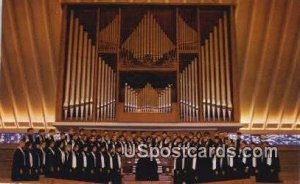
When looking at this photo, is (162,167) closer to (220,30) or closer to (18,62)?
(220,30)

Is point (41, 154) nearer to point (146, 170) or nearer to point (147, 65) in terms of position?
point (146, 170)

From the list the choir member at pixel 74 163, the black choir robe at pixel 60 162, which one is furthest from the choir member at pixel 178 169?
the black choir robe at pixel 60 162

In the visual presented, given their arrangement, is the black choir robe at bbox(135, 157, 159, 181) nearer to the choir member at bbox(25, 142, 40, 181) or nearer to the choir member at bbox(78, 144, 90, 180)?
the choir member at bbox(78, 144, 90, 180)

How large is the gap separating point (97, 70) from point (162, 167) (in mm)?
2789

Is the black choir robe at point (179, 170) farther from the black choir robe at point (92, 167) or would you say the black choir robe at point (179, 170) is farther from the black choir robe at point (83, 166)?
the black choir robe at point (83, 166)

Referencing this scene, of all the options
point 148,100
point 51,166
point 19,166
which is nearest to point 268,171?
point 148,100

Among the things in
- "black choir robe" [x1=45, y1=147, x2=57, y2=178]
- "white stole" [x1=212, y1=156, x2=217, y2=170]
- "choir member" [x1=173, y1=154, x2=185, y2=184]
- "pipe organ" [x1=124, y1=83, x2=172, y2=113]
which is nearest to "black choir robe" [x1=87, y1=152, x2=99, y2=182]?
"black choir robe" [x1=45, y1=147, x2=57, y2=178]

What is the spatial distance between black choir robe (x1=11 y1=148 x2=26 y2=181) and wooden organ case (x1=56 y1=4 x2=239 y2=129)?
4.92ft

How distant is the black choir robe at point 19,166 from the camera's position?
26.7 ft

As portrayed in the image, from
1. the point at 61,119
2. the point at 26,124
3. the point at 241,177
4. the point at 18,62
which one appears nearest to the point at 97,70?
the point at 61,119

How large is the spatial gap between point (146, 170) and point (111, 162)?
739 mm

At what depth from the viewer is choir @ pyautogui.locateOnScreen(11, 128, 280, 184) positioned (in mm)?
8109

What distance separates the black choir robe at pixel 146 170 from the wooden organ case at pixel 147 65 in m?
1.25

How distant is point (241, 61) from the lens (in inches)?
436
